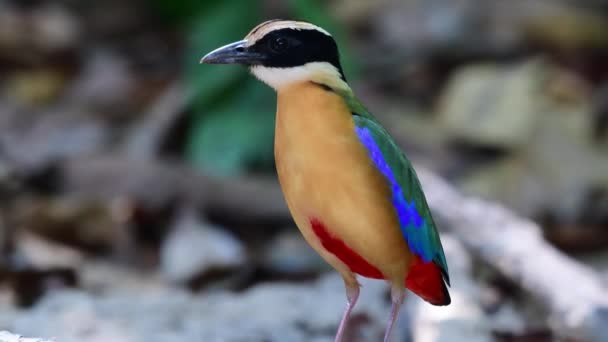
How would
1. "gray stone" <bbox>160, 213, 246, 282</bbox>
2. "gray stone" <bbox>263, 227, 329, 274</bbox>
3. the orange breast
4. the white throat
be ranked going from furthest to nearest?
"gray stone" <bbox>263, 227, 329, 274</bbox> < "gray stone" <bbox>160, 213, 246, 282</bbox> < the white throat < the orange breast

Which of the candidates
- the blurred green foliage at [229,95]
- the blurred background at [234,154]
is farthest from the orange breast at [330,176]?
the blurred green foliage at [229,95]

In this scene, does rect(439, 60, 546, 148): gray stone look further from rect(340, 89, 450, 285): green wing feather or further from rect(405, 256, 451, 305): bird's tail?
rect(340, 89, 450, 285): green wing feather

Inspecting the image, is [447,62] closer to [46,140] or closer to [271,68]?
[46,140]

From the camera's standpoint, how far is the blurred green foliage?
6840 mm

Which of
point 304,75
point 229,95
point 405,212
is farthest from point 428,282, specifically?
point 229,95

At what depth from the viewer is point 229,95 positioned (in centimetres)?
715

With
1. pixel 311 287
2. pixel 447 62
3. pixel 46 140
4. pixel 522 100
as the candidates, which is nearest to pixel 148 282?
pixel 311 287

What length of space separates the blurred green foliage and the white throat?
11.6 feet

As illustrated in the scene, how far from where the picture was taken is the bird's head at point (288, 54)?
316 cm

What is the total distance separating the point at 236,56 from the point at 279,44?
0.40 feet

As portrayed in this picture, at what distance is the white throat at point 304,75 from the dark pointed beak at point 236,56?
0.03 metres

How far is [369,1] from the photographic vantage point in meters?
9.47

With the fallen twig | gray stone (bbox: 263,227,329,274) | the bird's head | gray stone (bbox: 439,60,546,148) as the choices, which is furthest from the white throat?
gray stone (bbox: 439,60,546,148)

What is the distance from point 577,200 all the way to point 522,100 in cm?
98
